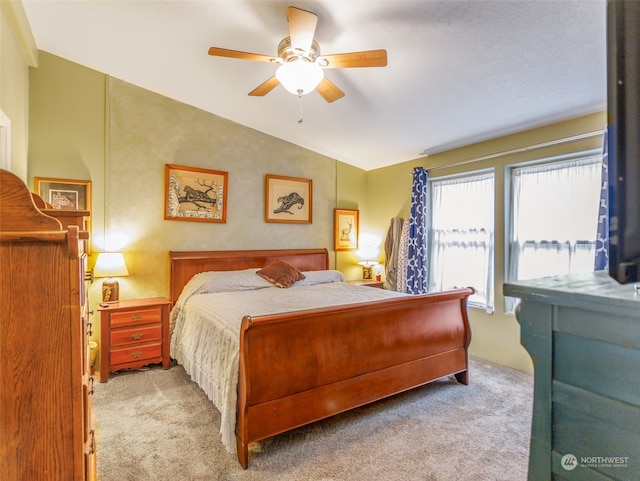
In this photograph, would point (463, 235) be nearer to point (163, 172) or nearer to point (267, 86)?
point (267, 86)

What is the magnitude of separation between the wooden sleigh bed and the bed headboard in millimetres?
2111

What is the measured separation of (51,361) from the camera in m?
1.07

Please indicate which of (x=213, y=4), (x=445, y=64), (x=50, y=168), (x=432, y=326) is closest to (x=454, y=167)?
(x=445, y=64)

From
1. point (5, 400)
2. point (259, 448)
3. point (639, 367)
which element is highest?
point (639, 367)

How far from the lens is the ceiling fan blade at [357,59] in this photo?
6.70 ft

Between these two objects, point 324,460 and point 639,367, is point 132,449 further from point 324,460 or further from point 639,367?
point 639,367

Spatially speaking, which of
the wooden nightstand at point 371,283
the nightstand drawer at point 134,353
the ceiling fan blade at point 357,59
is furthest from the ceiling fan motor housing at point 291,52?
the wooden nightstand at point 371,283

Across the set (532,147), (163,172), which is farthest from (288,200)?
(532,147)

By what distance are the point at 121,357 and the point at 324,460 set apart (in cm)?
225

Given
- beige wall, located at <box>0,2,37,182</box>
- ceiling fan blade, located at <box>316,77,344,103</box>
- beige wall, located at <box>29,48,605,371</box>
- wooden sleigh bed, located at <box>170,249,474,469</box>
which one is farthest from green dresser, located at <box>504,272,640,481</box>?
beige wall, located at <box>29,48,605,371</box>

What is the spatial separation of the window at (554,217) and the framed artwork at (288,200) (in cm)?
255

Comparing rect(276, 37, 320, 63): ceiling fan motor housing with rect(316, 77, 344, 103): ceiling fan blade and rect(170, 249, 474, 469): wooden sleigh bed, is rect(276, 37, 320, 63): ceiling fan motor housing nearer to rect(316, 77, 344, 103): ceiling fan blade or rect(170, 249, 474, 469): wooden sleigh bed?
rect(316, 77, 344, 103): ceiling fan blade

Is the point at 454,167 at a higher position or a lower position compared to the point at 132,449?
higher

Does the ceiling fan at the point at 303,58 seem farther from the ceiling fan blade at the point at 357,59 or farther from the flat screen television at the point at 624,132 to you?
the flat screen television at the point at 624,132
